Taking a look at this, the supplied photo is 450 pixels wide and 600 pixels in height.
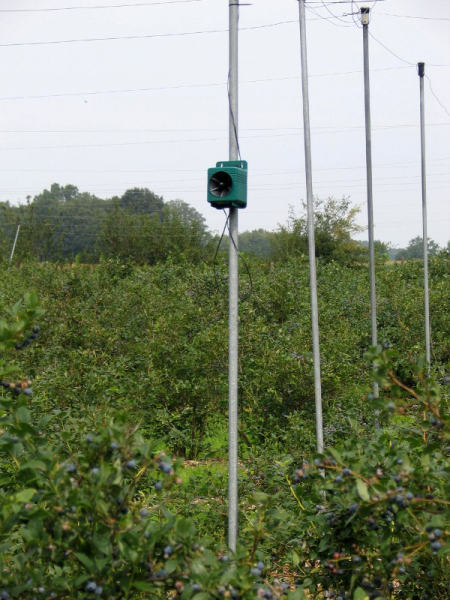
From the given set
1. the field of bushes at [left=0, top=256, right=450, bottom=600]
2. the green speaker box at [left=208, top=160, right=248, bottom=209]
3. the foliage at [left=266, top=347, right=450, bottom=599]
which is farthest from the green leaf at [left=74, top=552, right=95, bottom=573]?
the green speaker box at [left=208, top=160, right=248, bottom=209]

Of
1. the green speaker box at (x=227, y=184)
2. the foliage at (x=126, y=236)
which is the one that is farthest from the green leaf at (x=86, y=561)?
the foliage at (x=126, y=236)

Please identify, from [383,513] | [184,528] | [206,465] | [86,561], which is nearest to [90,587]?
[86,561]

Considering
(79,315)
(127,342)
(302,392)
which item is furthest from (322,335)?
(79,315)

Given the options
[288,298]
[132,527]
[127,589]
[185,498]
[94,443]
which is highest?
[288,298]

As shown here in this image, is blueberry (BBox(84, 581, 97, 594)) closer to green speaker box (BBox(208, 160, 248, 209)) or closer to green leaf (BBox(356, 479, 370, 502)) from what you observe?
green leaf (BBox(356, 479, 370, 502))

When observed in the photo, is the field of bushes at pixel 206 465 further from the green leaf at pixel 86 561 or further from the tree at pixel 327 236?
the tree at pixel 327 236

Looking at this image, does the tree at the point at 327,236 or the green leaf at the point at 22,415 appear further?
the tree at the point at 327,236

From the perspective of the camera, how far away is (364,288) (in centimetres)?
1309

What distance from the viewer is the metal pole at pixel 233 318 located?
334 centimetres

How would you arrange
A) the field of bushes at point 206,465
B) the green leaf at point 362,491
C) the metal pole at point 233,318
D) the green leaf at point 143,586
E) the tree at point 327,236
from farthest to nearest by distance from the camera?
the tree at point 327,236 < the metal pole at point 233,318 < the green leaf at point 362,491 < the field of bushes at point 206,465 < the green leaf at point 143,586

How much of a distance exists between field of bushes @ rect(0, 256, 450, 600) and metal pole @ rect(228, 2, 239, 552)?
0.19 meters

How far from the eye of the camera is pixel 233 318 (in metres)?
3.46

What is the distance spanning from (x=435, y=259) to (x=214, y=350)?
11858 mm

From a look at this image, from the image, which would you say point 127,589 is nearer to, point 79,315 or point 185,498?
point 185,498
